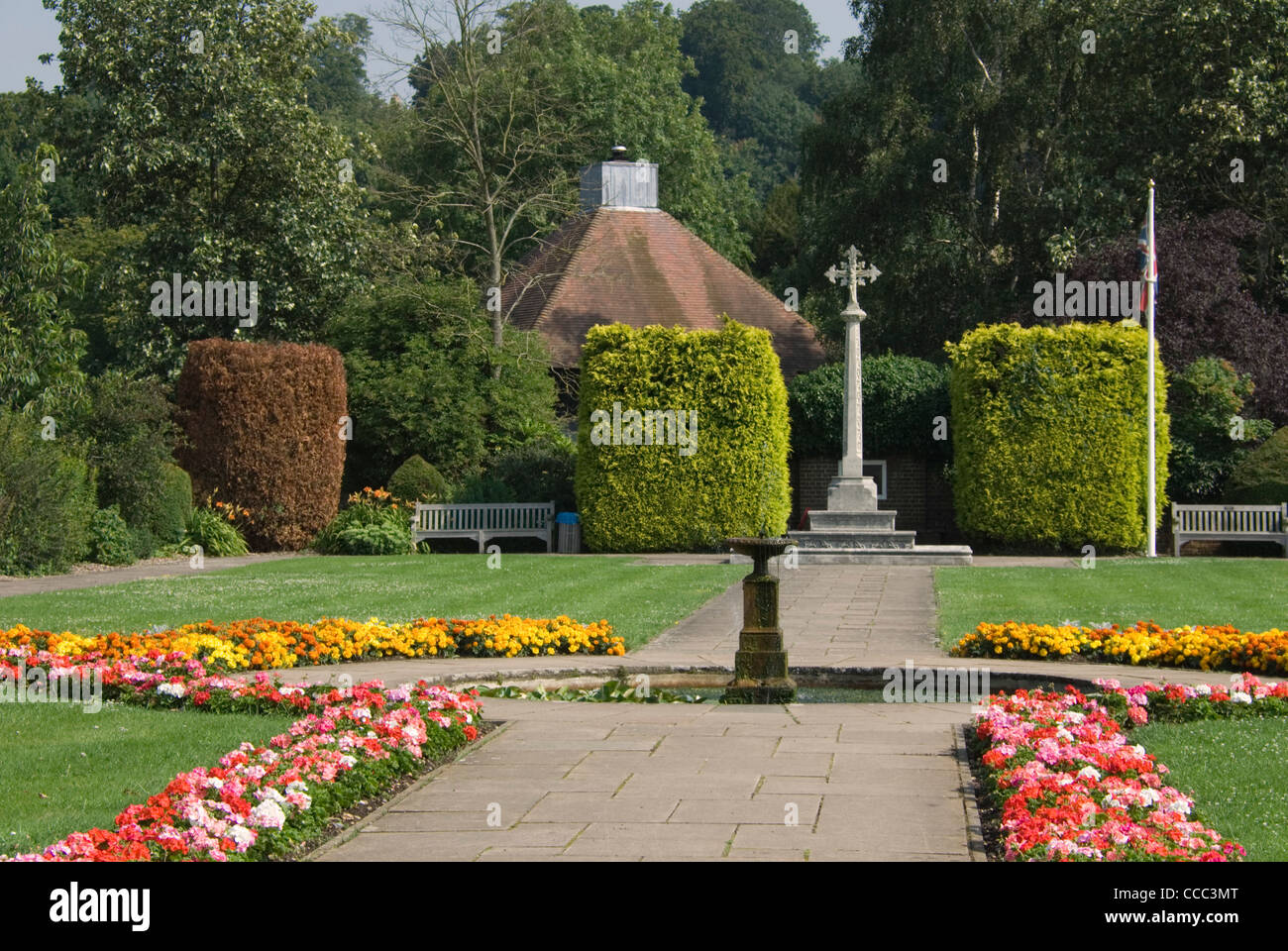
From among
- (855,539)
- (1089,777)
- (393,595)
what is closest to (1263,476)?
(855,539)

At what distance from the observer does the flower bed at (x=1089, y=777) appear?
588 cm

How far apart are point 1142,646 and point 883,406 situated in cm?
1817

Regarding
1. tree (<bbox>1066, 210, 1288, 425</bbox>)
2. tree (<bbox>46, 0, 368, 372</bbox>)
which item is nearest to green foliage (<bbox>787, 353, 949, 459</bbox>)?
tree (<bbox>1066, 210, 1288, 425</bbox>)

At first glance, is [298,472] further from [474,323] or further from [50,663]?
[50,663]

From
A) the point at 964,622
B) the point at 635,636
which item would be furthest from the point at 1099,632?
the point at 635,636

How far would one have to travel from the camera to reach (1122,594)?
17.5 meters

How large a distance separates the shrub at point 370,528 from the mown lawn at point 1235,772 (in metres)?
18.3

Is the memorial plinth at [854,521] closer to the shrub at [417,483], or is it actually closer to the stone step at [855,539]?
the stone step at [855,539]

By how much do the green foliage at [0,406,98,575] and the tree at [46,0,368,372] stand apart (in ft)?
34.2

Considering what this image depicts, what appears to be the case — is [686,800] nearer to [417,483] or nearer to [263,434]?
[417,483]

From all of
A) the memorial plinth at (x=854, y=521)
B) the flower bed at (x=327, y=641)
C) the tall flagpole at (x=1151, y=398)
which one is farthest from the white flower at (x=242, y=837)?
the tall flagpole at (x=1151, y=398)

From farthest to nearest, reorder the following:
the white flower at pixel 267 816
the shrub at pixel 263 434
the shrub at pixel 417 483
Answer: the shrub at pixel 417 483 < the shrub at pixel 263 434 < the white flower at pixel 267 816

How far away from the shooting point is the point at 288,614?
15078 millimetres
